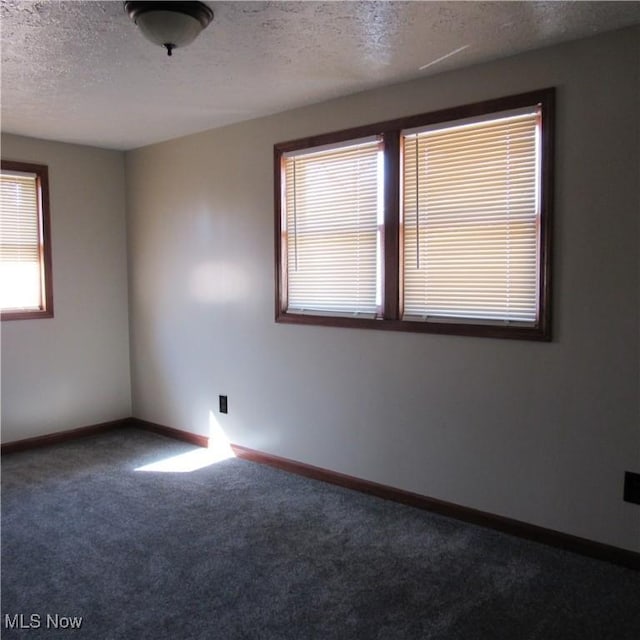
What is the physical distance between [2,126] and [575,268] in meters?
3.87

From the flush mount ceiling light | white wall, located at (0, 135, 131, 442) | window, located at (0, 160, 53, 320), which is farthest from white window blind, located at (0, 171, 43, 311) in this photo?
the flush mount ceiling light

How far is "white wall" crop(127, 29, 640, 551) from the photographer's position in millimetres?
2590

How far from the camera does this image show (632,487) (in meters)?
2.57

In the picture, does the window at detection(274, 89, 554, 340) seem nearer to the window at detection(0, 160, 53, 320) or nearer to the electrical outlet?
the electrical outlet

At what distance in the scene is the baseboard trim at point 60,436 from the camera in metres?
4.36

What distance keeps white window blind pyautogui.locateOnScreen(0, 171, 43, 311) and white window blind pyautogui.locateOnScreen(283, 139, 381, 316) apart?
206cm

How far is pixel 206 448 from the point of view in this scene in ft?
14.5

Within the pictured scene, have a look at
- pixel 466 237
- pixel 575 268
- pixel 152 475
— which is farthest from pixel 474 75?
pixel 152 475

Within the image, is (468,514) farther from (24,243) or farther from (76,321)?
(24,243)

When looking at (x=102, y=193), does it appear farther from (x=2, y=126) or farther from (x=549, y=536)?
(x=549, y=536)

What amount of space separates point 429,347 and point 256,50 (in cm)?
174

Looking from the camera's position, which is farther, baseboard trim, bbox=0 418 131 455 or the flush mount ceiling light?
baseboard trim, bbox=0 418 131 455

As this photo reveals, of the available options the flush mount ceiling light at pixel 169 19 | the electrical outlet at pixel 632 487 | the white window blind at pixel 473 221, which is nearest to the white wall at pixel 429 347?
the electrical outlet at pixel 632 487

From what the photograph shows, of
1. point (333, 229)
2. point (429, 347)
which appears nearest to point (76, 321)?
point (333, 229)
